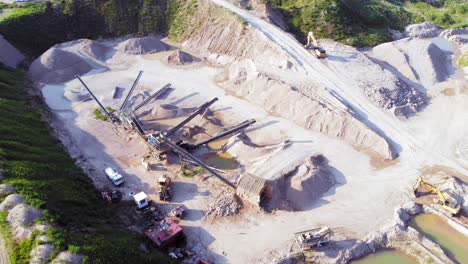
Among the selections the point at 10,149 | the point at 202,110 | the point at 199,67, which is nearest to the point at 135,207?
the point at 10,149

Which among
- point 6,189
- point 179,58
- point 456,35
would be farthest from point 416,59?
point 6,189

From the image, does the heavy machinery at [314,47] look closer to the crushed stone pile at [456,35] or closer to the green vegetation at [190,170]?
the crushed stone pile at [456,35]

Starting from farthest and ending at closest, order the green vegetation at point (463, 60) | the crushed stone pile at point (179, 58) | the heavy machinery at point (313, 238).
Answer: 1. the crushed stone pile at point (179, 58)
2. the green vegetation at point (463, 60)
3. the heavy machinery at point (313, 238)

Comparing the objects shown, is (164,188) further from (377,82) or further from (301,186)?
(377,82)

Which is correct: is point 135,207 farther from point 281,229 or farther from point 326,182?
point 326,182

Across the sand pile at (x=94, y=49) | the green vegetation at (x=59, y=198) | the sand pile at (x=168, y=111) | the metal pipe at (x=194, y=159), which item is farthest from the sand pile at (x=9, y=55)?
the metal pipe at (x=194, y=159)

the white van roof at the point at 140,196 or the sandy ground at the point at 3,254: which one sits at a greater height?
the sandy ground at the point at 3,254
